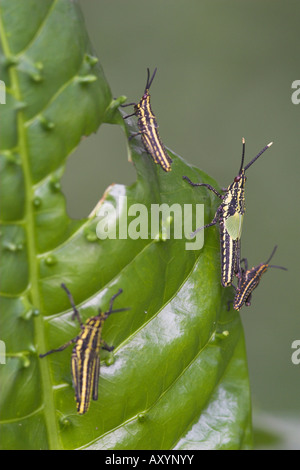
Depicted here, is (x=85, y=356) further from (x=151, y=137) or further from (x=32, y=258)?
(x=151, y=137)

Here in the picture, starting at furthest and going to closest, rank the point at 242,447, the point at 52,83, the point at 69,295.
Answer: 1. the point at 242,447
2. the point at 69,295
3. the point at 52,83

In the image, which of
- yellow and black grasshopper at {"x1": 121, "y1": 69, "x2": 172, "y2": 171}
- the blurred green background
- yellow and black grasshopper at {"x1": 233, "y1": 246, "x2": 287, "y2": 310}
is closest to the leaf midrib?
yellow and black grasshopper at {"x1": 121, "y1": 69, "x2": 172, "y2": 171}

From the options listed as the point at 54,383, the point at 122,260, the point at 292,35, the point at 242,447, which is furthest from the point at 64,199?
the point at 292,35

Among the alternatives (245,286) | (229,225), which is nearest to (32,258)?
(229,225)

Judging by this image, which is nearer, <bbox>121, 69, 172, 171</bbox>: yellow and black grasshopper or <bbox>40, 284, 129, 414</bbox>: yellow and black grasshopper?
<bbox>40, 284, 129, 414</bbox>: yellow and black grasshopper

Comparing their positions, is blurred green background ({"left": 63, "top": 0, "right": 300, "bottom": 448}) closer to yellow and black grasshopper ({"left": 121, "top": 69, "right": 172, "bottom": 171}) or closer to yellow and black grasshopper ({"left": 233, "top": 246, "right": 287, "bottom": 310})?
yellow and black grasshopper ({"left": 233, "top": 246, "right": 287, "bottom": 310})
